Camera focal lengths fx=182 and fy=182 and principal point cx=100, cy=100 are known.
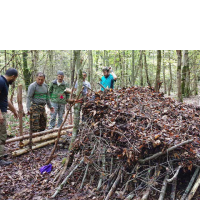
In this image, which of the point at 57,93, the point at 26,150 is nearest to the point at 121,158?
the point at 26,150

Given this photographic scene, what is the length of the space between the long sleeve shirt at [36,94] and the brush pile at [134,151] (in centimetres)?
241

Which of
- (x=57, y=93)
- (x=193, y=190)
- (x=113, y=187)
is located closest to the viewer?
(x=193, y=190)

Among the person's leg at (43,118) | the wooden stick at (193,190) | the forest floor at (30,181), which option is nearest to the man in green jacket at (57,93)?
the person's leg at (43,118)

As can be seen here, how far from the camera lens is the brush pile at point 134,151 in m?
3.01

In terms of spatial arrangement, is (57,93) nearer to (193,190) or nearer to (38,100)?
(38,100)

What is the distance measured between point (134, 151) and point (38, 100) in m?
3.90

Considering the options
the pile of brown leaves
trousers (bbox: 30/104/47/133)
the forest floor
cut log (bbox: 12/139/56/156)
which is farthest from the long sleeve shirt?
the pile of brown leaves

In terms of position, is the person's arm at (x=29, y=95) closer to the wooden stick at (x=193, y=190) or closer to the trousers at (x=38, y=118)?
the trousers at (x=38, y=118)

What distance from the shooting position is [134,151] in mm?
3129
